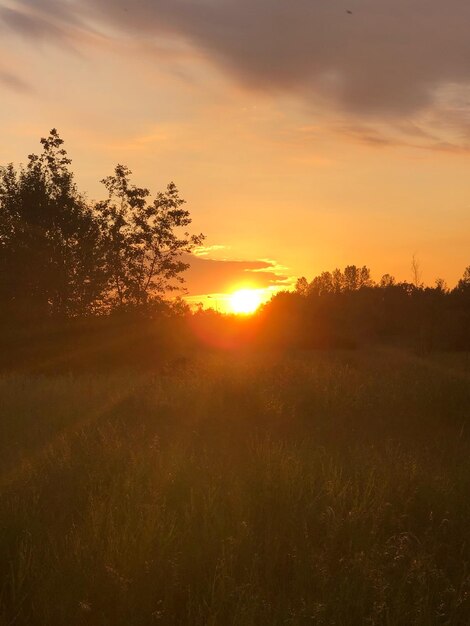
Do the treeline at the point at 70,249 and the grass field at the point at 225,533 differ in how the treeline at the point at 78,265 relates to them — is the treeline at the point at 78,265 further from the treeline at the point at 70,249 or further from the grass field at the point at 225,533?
the grass field at the point at 225,533

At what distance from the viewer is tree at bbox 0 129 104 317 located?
99.0 feet

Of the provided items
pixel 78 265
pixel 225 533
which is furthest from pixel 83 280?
pixel 225 533

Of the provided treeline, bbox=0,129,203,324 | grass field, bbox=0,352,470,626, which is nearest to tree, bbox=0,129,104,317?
treeline, bbox=0,129,203,324

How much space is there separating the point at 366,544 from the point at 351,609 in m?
0.88

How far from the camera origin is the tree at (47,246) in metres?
30.2

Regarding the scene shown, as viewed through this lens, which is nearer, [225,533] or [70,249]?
[225,533]

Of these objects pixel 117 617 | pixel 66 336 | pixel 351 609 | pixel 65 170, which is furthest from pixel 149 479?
pixel 65 170

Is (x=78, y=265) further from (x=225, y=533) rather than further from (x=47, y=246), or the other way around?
(x=225, y=533)

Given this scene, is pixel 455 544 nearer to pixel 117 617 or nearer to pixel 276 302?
pixel 117 617

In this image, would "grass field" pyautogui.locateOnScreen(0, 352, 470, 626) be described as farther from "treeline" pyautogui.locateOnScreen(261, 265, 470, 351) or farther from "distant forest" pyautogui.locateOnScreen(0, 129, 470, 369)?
"treeline" pyautogui.locateOnScreen(261, 265, 470, 351)

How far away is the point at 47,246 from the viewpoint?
3067cm

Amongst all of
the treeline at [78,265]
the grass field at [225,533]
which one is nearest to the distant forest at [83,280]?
the treeline at [78,265]

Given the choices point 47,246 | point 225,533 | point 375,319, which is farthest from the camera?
point 375,319

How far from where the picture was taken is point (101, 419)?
→ 32.5 ft
